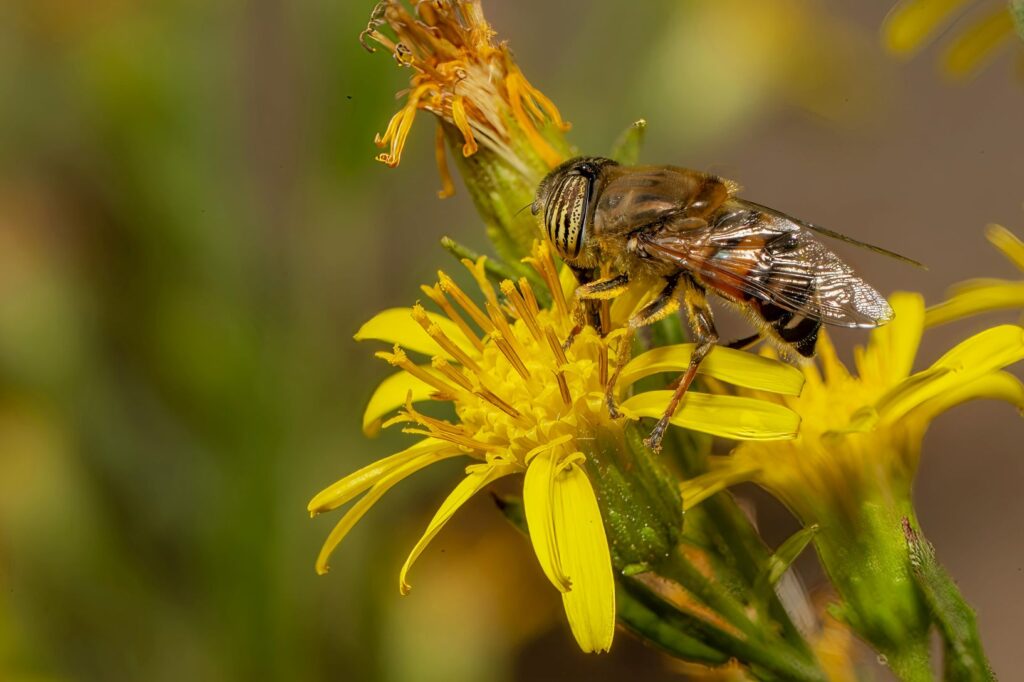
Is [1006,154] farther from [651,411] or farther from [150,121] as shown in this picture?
[150,121]

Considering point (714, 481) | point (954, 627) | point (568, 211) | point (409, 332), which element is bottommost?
point (954, 627)

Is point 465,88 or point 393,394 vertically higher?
point 465,88

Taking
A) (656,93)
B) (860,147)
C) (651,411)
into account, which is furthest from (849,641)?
(860,147)

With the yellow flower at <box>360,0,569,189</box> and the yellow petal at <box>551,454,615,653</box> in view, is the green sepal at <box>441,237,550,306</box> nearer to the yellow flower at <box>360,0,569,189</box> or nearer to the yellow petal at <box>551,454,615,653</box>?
the yellow flower at <box>360,0,569,189</box>

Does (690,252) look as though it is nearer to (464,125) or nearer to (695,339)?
(695,339)

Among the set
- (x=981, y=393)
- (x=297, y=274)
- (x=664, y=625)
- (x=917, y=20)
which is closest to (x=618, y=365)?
(x=664, y=625)

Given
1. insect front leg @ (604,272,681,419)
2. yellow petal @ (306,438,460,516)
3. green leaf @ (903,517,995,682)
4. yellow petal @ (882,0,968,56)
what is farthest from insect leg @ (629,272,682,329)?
yellow petal @ (882,0,968,56)

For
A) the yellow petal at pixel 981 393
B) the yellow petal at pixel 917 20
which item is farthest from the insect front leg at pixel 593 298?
the yellow petal at pixel 917 20
